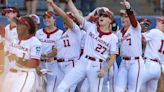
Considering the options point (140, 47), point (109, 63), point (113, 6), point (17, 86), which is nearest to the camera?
point (17, 86)

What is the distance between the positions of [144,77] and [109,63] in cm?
104

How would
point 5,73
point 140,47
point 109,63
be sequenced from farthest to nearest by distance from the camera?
point 140,47
point 109,63
point 5,73

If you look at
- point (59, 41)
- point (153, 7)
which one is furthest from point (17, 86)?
point (153, 7)

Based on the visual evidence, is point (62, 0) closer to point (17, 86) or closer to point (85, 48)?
point (85, 48)

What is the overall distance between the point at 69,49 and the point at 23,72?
6.18 ft

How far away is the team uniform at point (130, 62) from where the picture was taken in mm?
8867

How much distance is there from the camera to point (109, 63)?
8.30 meters

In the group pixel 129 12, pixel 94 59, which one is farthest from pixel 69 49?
pixel 129 12

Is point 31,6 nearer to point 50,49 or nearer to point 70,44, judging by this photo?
point 50,49

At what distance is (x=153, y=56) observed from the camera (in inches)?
368

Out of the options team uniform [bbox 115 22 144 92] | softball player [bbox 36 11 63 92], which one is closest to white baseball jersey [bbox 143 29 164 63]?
team uniform [bbox 115 22 144 92]

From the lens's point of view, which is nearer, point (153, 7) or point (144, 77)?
point (144, 77)

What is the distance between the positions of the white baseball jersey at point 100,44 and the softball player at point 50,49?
91cm

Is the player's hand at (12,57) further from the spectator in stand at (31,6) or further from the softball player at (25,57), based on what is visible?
the spectator in stand at (31,6)
